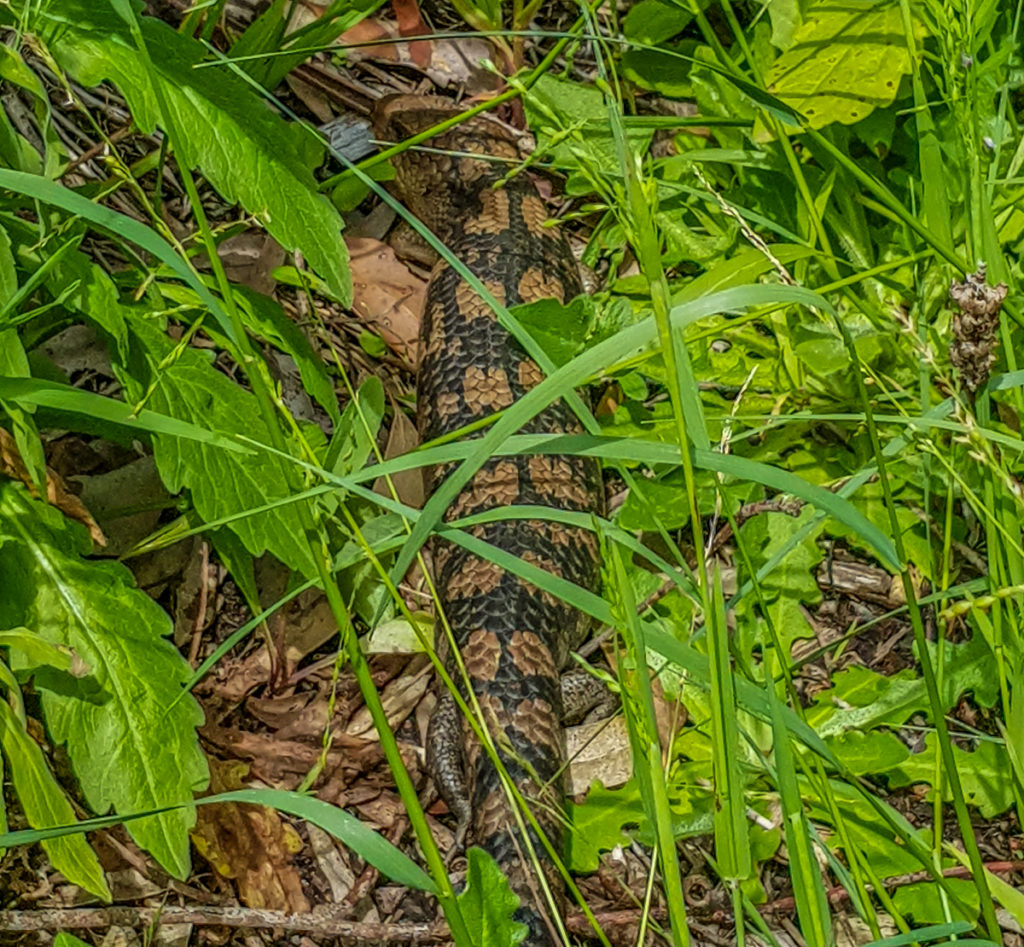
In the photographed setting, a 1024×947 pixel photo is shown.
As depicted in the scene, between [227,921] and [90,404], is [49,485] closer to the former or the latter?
[90,404]

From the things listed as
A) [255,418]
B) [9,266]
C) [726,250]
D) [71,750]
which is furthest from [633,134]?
[71,750]

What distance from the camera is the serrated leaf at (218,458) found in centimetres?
262

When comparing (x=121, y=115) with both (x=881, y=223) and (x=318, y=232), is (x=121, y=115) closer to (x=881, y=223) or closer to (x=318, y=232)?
(x=318, y=232)

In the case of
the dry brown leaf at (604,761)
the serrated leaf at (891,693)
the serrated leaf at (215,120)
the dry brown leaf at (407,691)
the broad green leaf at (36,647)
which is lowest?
the dry brown leaf at (604,761)

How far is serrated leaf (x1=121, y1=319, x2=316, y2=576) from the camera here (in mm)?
2623

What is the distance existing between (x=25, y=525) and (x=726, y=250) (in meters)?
2.28

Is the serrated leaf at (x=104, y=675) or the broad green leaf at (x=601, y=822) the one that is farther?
the broad green leaf at (x=601, y=822)

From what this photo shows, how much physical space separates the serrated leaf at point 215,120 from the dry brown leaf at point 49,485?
69 centimetres

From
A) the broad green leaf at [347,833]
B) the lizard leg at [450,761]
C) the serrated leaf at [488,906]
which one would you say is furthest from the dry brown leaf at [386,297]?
the broad green leaf at [347,833]

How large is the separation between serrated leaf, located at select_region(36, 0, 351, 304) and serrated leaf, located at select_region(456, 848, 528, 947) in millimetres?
1319

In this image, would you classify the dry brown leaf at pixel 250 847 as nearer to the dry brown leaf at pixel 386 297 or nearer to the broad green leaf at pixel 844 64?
the dry brown leaf at pixel 386 297

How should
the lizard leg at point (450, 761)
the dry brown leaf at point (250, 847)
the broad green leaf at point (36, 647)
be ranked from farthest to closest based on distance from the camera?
the lizard leg at point (450, 761)
the dry brown leaf at point (250, 847)
the broad green leaf at point (36, 647)

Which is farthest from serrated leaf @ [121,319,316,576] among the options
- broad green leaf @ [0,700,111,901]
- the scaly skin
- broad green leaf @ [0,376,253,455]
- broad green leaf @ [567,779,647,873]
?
broad green leaf @ [567,779,647,873]

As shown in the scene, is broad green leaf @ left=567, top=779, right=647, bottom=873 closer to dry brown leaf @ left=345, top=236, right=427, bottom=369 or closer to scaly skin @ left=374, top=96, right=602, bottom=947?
scaly skin @ left=374, top=96, right=602, bottom=947
